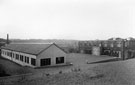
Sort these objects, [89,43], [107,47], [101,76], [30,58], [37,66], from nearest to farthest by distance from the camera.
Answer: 1. [101,76]
2. [37,66]
3. [30,58]
4. [107,47]
5. [89,43]

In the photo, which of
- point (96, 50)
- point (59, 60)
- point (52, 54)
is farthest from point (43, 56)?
point (96, 50)

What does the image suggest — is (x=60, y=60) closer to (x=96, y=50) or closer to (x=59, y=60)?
(x=59, y=60)

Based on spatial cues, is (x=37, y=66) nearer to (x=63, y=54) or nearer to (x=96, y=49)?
(x=63, y=54)

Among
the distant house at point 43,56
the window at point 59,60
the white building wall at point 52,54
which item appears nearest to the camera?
the distant house at point 43,56

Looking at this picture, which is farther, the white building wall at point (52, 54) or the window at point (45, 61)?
the window at point (45, 61)

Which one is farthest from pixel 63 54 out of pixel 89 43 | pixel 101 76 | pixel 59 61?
pixel 89 43

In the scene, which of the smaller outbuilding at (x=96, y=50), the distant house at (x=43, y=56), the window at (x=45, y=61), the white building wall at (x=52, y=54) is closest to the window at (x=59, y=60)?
the distant house at (x=43, y=56)

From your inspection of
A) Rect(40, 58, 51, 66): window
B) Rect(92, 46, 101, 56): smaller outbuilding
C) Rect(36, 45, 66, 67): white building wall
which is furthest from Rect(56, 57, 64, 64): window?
Rect(92, 46, 101, 56): smaller outbuilding

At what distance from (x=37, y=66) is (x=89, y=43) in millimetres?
31197

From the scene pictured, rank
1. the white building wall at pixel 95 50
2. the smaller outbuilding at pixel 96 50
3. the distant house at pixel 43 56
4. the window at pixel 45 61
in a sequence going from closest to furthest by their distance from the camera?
the distant house at pixel 43 56 < the window at pixel 45 61 < the smaller outbuilding at pixel 96 50 < the white building wall at pixel 95 50

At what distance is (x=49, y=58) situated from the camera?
2803 cm

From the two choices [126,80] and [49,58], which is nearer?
[126,80]

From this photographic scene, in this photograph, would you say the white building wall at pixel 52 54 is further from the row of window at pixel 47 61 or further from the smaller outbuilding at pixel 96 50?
the smaller outbuilding at pixel 96 50

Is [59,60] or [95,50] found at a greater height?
[95,50]
